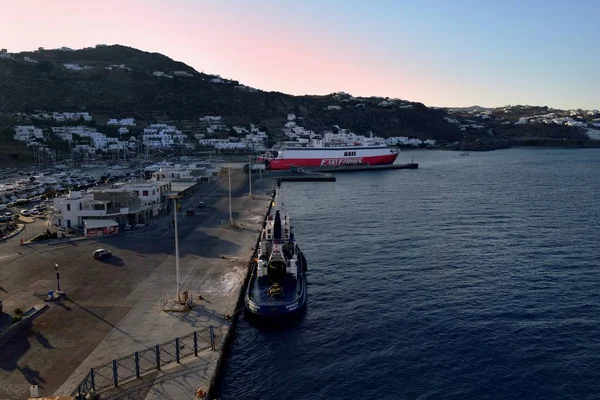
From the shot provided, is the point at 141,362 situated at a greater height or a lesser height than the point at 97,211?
lesser

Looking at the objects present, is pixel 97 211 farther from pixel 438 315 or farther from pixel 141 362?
pixel 438 315

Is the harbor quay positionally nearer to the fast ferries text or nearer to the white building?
the fast ferries text

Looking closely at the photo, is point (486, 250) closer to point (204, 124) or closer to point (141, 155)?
point (141, 155)

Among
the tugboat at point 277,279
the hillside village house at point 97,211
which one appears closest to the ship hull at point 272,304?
the tugboat at point 277,279

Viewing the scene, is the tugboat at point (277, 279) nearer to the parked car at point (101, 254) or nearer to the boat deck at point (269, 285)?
the boat deck at point (269, 285)

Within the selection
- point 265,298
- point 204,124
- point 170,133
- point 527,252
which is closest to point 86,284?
point 265,298

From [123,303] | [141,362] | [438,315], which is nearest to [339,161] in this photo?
[438,315]
